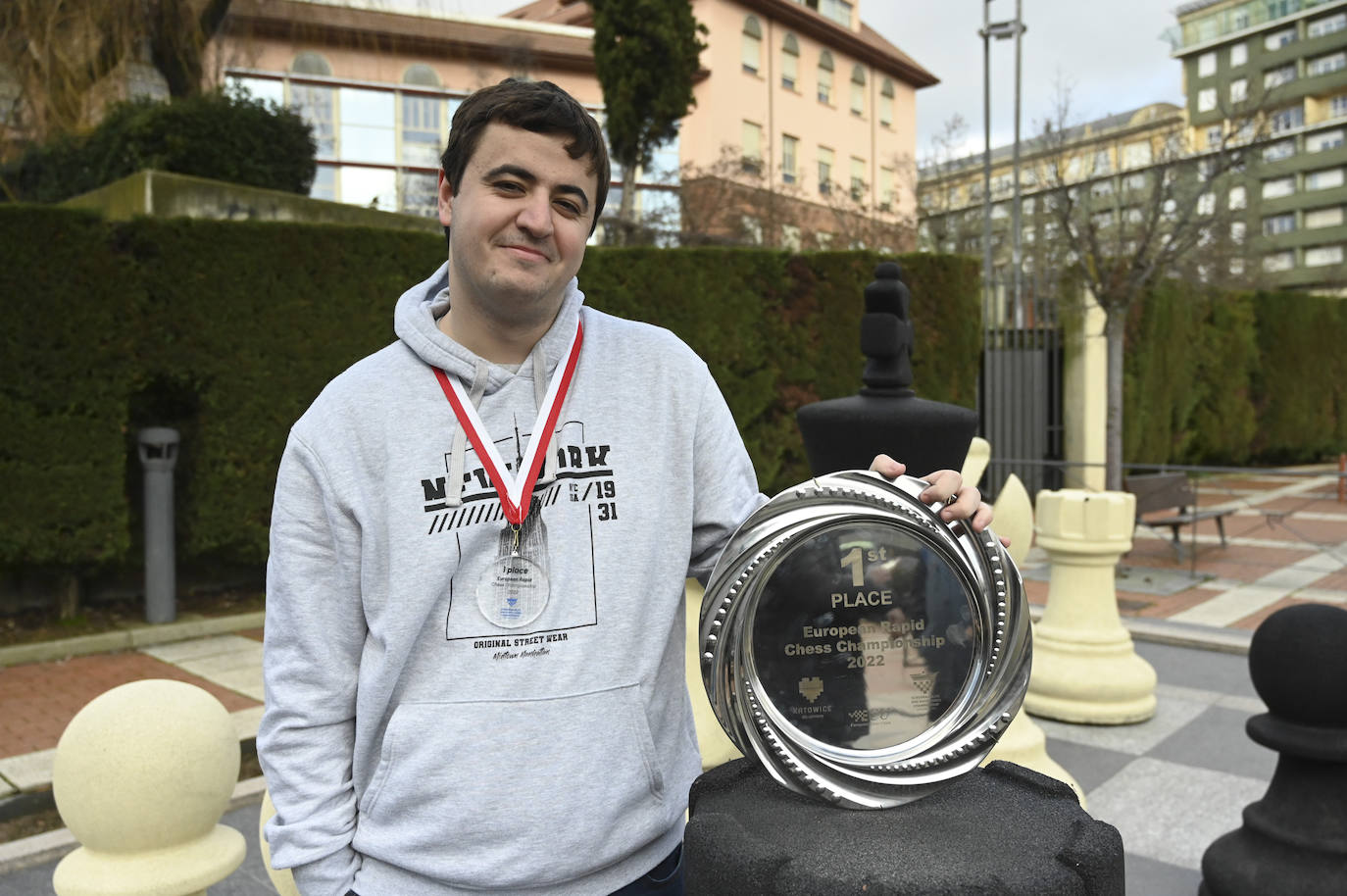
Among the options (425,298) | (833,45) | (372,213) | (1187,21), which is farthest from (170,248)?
(1187,21)

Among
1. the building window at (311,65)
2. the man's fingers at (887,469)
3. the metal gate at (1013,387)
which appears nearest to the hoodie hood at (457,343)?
the man's fingers at (887,469)

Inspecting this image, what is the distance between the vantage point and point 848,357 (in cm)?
1075

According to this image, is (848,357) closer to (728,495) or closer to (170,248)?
(170,248)

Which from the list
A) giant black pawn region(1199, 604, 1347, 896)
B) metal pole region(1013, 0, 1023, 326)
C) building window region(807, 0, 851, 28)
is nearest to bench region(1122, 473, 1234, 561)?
metal pole region(1013, 0, 1023, 326)

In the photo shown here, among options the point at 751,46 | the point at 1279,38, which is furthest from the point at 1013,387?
the point at 1279,38

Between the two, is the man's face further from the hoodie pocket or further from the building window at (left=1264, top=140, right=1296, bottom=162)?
the building window at (left=1264, top=140, right=1296, bottom=162)

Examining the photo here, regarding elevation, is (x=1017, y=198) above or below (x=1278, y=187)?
below

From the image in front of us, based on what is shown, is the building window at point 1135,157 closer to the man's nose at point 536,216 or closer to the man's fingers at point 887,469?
the man's fingers at point 887,469

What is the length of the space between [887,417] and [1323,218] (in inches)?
2907

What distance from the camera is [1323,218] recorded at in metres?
62.4

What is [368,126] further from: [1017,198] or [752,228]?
[1017,198]

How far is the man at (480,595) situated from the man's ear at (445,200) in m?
0.01

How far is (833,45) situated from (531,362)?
125 ft

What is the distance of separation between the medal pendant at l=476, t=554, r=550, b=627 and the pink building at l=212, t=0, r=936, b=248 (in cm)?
1626
